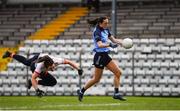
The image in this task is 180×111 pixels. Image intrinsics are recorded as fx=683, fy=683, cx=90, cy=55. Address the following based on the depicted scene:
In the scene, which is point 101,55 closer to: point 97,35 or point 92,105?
point 97,35

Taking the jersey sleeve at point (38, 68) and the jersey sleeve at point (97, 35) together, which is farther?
the jersey sleeve at point (38, 68)

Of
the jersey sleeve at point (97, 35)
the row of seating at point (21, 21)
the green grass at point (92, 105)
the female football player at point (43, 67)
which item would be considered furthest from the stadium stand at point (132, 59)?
the jersey sleeve at point (97, 35)

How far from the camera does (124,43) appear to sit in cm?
1720

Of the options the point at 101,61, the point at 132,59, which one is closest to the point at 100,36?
the point at 101,61

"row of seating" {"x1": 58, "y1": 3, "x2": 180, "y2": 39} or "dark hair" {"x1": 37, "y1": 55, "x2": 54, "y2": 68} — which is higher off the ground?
"row of seating" {"x1": 58, "y1": 3, "x2": 180, "y2": 39}

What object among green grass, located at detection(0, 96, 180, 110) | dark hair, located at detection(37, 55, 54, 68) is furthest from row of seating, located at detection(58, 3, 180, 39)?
dark hair, located at detection(37, 55, 54, 68)

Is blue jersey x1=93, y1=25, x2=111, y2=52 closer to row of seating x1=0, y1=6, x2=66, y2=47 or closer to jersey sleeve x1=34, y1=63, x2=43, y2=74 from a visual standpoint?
jersey sleeve x1=34, y1=63, x2=43, y2=74

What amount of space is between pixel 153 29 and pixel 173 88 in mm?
4535

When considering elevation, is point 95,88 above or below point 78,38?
below

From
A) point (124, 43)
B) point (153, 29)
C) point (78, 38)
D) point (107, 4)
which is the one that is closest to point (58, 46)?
point (78, 38)

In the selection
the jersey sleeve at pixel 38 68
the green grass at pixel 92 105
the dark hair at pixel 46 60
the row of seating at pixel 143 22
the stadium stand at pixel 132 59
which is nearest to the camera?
the green grass at pixel 92 105

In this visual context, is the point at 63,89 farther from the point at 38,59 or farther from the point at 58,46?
the point at 38,59

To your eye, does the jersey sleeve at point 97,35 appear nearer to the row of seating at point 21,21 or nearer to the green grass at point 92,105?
the green grass at point 92,105

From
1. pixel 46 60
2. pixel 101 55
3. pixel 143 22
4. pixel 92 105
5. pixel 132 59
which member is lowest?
pixel 92 105
